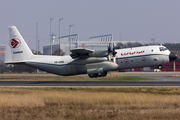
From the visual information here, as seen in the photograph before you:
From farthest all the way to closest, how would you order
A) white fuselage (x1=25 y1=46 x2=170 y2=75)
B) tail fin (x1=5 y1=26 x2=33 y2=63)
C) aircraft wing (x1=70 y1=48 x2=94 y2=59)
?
tail fin (x1=5 y1=26 x2=33 y2=63) < white fuselage (x1=25 y1=46 x2=170 y2=75) < aircraft wing (x1=70 y1=48 x2=94 y2=59)

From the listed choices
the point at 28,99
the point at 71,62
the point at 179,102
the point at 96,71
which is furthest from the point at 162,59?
the point at 28,99

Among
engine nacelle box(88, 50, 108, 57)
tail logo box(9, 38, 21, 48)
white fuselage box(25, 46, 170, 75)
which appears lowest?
white fuselage box(25, 46, 170, 75)

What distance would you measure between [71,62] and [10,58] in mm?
10711

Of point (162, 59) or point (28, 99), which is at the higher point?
point (162, 59)

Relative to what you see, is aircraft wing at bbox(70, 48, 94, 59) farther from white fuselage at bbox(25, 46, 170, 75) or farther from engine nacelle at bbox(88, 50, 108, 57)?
white fuselage at bbox(25, 46, 170, 75)

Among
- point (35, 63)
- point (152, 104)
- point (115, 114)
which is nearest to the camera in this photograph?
point (115, 114)

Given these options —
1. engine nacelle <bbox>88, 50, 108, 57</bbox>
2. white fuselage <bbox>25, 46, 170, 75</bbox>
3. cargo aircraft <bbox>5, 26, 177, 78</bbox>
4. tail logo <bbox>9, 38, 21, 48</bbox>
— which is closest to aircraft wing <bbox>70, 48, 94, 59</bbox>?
cargo aircraft <bbox>5, 26, 177, 78</bbox>

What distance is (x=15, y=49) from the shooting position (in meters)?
36.2

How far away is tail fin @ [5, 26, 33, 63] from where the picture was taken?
35.9 metres

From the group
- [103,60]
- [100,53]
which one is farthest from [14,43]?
[103,60]

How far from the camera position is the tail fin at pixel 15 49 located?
35.9 meters

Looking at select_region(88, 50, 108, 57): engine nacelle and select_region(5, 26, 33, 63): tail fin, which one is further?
select_region(5, 26, 33, 63): tail fin

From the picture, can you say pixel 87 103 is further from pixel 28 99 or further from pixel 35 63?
pixel 35 63

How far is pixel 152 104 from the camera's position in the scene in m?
15.5
